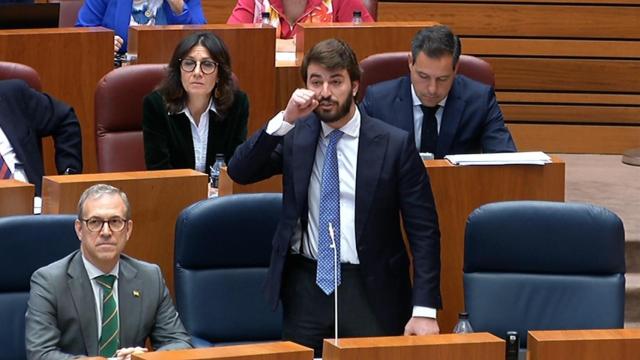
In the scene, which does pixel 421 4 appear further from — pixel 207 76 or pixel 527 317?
pixel 527 317

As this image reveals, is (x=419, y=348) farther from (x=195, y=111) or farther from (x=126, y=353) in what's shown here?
(x=195, y=111)

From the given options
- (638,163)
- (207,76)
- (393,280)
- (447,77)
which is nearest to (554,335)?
(393,280)

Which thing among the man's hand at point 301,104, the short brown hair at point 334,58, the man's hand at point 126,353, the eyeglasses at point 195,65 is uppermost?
the eyeglasses at point 195,65

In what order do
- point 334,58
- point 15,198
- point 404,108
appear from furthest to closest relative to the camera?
point 404,108
point 15,198
point 334,58

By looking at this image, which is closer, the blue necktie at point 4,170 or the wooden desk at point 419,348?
the wooden desk at point 419,348

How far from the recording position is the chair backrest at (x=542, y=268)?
319 centimetres

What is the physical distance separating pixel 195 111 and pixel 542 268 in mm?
1183

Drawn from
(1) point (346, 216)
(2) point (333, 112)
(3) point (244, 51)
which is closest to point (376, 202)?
(1) point (346, 216)

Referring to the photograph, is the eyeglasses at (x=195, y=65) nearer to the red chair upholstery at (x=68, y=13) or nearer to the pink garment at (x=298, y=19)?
the pink garment at (x=298, y=19)

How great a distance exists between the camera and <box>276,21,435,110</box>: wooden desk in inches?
179

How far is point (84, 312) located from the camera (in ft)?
9.63

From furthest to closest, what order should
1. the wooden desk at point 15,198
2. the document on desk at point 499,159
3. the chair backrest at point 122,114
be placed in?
the chair backrest at point 122,114 → the document on desk at point 499,159 → the wooden desk at point 15,198

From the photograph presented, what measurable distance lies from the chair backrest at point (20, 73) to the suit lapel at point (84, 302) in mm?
1236

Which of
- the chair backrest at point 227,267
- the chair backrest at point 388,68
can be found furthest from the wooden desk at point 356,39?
the chair backrest at point 227,267
